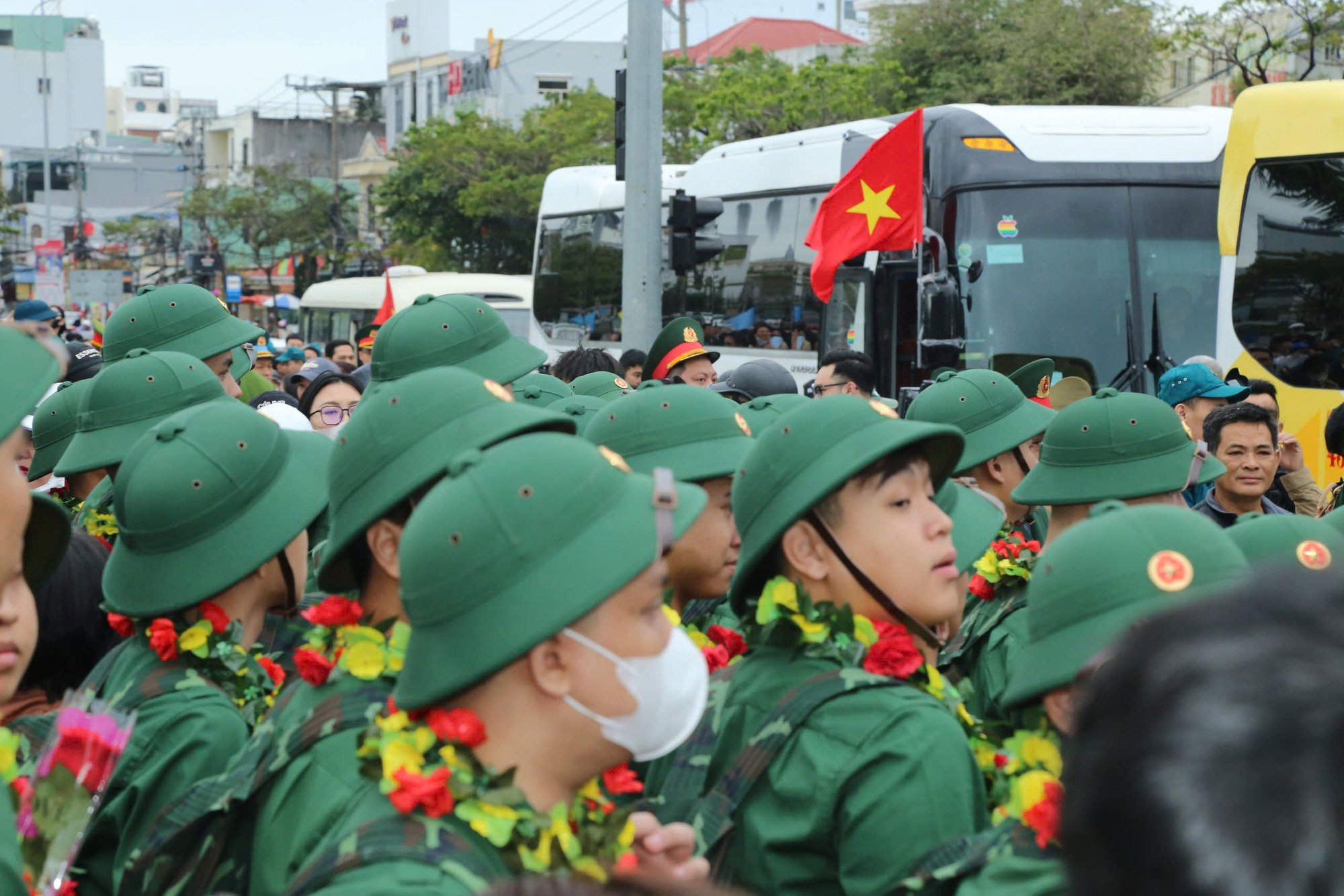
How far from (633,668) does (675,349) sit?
22.0ft

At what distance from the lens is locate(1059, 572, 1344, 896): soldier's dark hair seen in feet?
3.32

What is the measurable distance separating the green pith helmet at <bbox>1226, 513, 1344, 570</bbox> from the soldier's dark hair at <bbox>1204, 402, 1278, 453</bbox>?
3.82 m

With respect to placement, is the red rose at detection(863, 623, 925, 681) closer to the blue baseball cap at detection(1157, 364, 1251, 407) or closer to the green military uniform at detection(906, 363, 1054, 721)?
the green military uniform at detection(906, 363, 1054, 721)

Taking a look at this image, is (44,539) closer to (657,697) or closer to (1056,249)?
(657,697)

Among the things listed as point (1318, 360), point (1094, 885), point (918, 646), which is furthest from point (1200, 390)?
point (1094, 885)

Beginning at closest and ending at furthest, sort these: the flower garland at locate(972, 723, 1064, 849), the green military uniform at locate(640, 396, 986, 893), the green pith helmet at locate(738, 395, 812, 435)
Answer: the flower garland at locate(972, 723, 1064, 849) → the green military uniform at locate(640, 396, 986, 893) → the green pith helmet at locate(738, 395, 812, 435)

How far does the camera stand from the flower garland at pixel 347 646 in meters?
2.94

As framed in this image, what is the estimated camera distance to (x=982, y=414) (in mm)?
5410

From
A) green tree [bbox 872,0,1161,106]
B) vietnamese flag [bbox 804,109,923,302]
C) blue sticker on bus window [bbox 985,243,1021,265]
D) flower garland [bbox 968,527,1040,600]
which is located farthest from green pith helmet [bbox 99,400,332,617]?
green tree [bbox 872,0,1161,106]

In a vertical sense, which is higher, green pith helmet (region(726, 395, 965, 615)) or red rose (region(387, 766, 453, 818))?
green pith helmet (region(726, 395, 965, 615))

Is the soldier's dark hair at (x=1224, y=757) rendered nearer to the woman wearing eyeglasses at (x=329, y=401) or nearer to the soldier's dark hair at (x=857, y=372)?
the woman wearing eyeglasses at (x=329, y=401)

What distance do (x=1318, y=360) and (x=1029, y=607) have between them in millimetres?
9220

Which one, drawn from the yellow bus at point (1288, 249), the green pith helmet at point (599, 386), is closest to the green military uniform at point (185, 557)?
the green pith helmet at point (599, 386)

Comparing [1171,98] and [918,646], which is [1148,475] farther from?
[1171,98]
